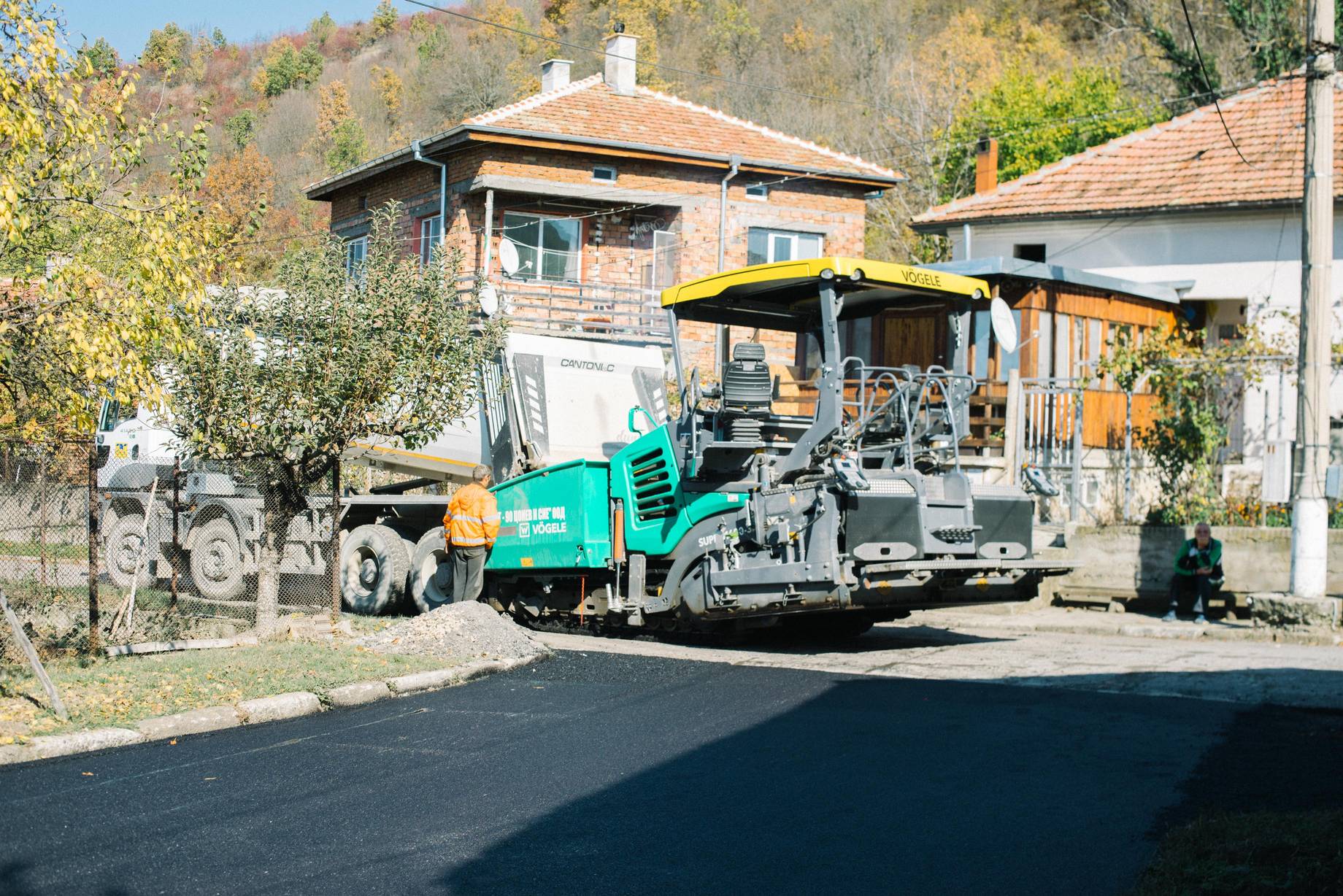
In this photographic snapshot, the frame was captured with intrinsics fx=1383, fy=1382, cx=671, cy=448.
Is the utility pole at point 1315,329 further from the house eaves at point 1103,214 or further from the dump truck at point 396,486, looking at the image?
the house eaves at point 1103,214

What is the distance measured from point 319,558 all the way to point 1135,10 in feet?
132

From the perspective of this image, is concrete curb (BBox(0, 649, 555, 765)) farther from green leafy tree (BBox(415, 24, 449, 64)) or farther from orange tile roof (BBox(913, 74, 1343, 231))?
green leafy tree (BBox(415, 24, 449, 64))

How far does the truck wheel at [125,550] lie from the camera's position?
54.0ft

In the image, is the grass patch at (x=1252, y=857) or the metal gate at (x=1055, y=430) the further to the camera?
the metal gate at (x=1055, y=430)

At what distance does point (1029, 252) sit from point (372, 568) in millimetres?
15991

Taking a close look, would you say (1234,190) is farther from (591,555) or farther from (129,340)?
(129,340)

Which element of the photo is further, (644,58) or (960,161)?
(644,58)

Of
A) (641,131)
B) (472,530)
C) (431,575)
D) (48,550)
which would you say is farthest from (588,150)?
Answer: (472,530)

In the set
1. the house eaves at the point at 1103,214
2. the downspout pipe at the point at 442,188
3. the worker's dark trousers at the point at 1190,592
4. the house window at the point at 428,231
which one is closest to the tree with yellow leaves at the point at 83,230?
the worker's dark trousers at the point at 1190,592

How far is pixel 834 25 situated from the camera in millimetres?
65750

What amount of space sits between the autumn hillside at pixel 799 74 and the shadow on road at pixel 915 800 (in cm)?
1827

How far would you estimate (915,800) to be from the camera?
269 inches

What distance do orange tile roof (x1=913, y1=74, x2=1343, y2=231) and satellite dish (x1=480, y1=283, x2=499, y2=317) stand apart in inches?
566

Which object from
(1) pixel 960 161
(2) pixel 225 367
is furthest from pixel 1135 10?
(2) pixel 225 367
